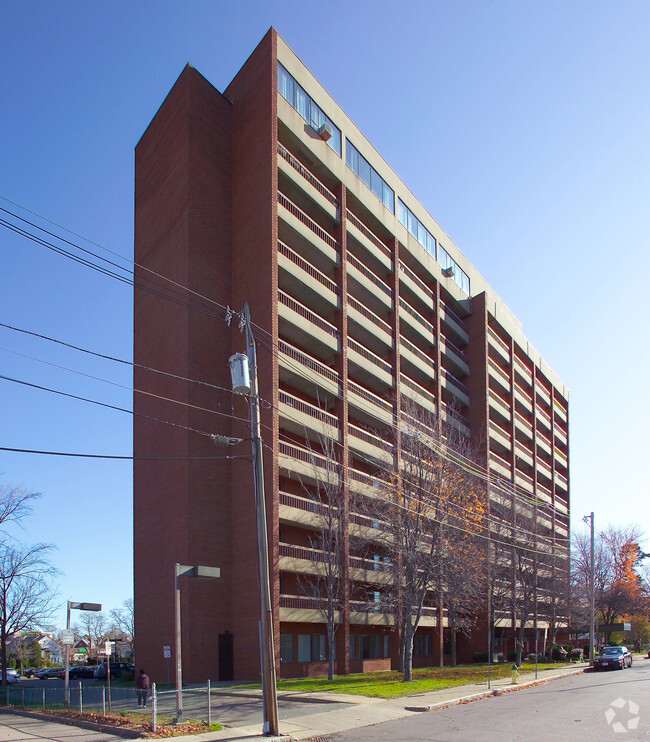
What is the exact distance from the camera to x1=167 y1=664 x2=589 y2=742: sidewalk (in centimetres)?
1684

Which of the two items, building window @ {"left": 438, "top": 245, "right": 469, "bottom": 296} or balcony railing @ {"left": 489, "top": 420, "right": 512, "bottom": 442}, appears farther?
balcony railing @ {"left": 489, "top": 420, "right": 512, "bottom": 442}

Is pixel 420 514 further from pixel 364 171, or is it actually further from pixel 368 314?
pixel 364 171

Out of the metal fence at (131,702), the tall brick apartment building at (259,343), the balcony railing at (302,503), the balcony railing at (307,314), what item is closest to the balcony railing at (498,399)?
the tall brick apartment building at (259,343)

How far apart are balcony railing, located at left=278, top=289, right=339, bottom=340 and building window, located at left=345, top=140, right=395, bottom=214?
1147 cm

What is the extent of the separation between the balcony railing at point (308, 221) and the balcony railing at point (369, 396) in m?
8.39

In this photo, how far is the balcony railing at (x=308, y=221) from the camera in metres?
39.9

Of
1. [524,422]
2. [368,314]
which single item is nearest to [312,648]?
[368,314]

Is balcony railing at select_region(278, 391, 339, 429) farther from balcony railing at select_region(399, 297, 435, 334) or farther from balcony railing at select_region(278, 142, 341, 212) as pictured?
balcony railing at select_region(399, 297, 435, 334)

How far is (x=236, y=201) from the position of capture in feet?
136

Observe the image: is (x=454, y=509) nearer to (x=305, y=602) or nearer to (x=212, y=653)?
(x=305, y=602)

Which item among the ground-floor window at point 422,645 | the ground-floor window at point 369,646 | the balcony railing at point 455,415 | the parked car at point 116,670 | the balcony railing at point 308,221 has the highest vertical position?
the balcony railing at point 308,221

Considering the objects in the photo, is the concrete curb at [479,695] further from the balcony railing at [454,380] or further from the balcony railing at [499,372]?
the balcony railing at [499,372]

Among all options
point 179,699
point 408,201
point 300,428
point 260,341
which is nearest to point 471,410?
point 408,201

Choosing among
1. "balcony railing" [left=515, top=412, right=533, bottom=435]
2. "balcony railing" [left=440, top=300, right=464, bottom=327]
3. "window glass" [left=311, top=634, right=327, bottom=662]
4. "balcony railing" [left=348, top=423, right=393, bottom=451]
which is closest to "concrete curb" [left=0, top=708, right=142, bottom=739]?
"window glass" [left=311, top=634, right=327, bottom=662]
